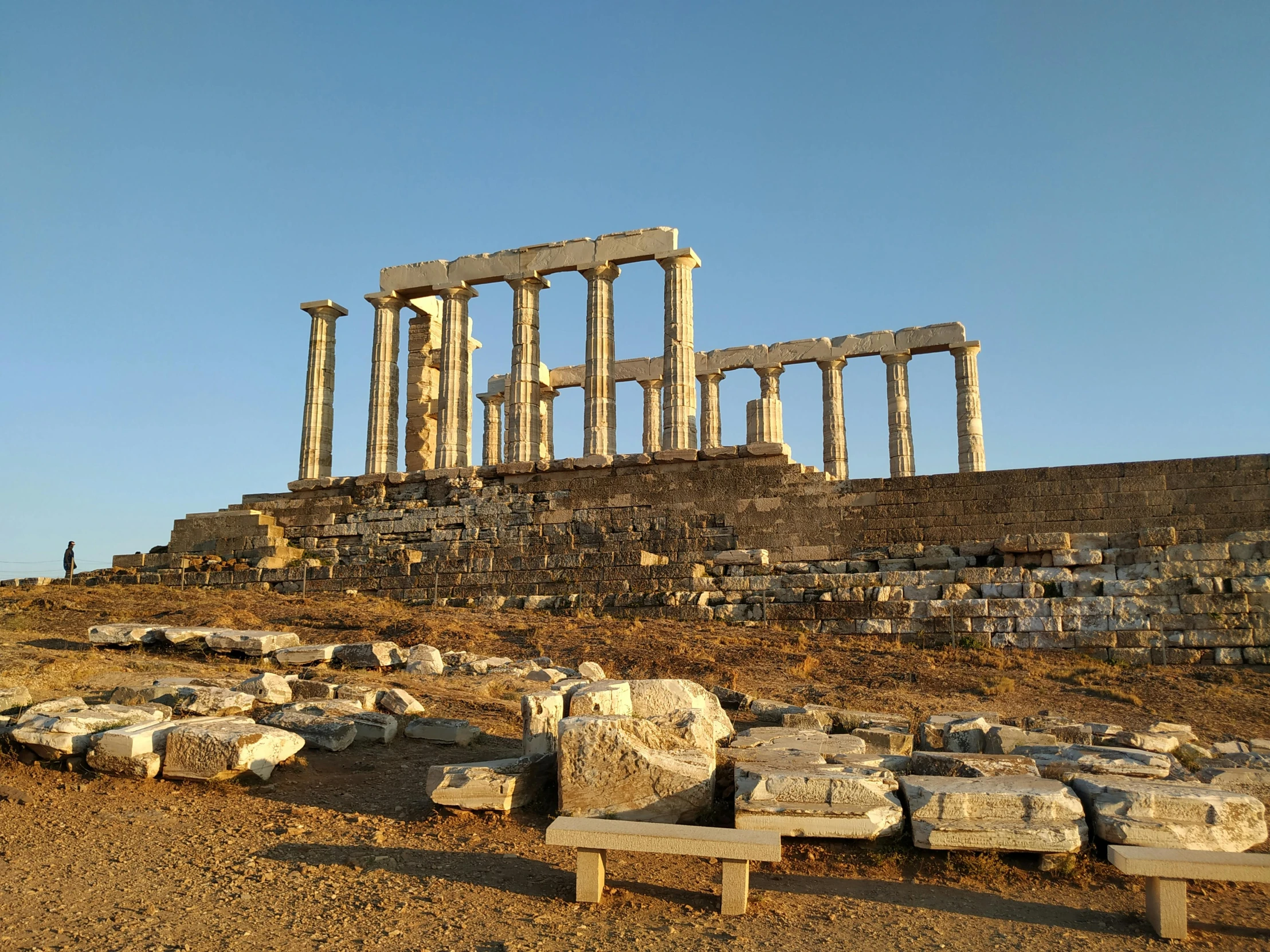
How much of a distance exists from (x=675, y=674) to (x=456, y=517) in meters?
10.8

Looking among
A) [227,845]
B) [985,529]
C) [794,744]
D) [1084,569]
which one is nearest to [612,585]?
[985,529]

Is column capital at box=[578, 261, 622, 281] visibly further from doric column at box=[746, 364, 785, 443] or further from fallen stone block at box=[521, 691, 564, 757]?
fallen stone block at box=[521, 691, 564, 757]

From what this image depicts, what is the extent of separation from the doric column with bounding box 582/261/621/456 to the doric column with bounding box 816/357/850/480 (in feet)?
27.3

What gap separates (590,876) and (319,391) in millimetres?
24373

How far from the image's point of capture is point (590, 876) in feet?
17.5

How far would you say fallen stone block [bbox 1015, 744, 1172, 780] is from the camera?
6977 mm

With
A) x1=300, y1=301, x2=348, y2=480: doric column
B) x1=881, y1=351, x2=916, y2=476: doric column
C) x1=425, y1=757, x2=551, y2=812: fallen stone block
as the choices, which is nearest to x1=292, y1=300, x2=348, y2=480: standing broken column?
x1=300, y1=301, x2=348, y2=480: doric column

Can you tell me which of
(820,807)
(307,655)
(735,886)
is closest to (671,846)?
(735,886)

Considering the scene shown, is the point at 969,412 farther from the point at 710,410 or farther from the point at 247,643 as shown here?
the point at 247,643

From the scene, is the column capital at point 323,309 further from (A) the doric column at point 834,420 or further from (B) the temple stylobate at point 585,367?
(A) the doric column at point 834,420

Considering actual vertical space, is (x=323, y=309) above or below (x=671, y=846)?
above

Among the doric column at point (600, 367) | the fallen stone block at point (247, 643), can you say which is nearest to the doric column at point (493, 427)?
the doric column at point (600, 367)

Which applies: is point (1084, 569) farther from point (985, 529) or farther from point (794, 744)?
point (794, 744)

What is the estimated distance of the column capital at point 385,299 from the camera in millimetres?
27391
